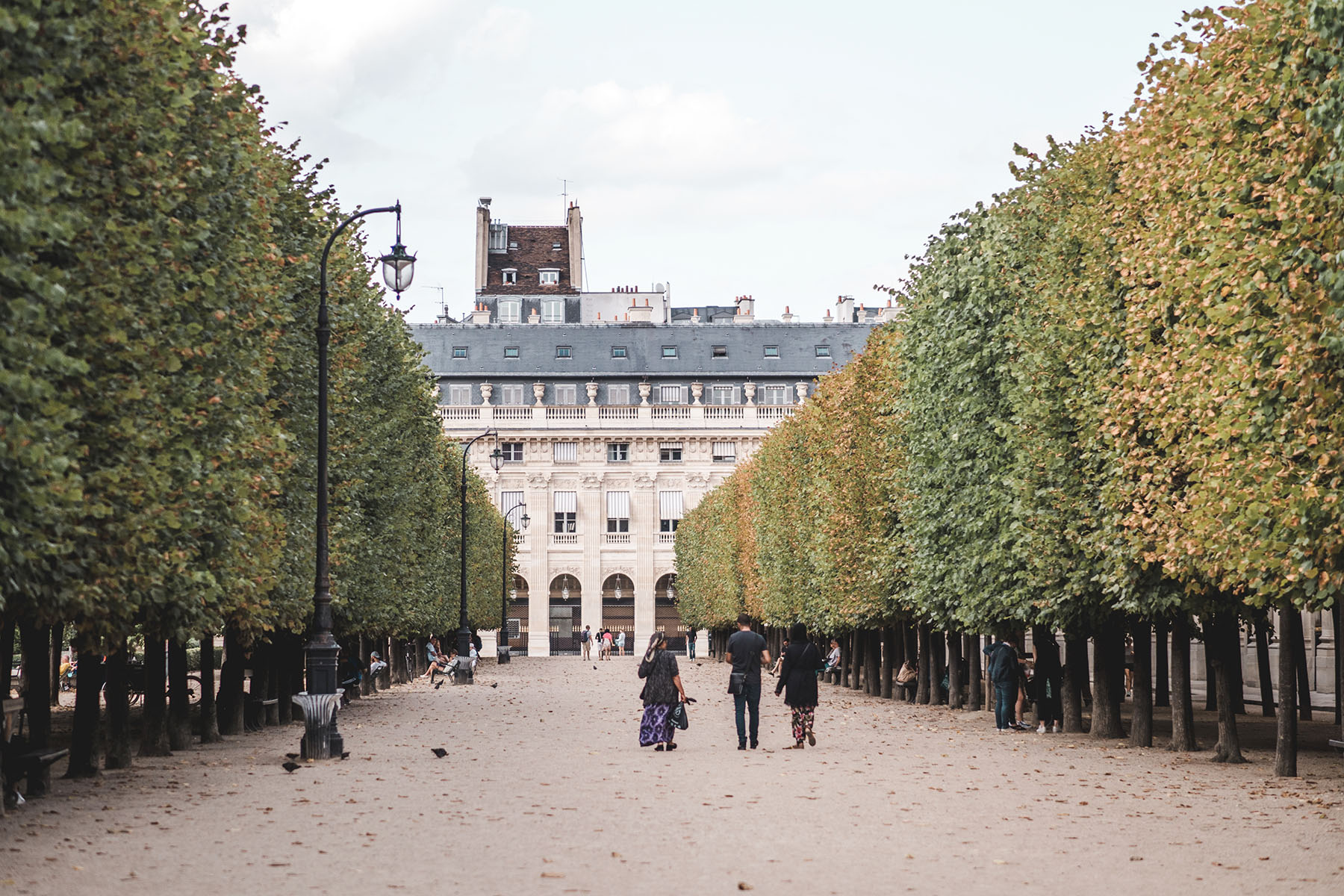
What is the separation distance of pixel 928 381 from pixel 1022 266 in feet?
16.5

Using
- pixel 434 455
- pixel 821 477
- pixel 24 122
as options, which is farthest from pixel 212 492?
pixel 434 455

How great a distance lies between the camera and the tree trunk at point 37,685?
20719 millimetres

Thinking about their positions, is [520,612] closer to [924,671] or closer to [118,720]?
[924,671]

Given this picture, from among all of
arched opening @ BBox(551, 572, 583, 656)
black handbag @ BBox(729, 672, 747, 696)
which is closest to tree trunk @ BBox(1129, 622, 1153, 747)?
black handbag @ BBox(729, 672, 747, 696)

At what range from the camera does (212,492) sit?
2073 centimetres

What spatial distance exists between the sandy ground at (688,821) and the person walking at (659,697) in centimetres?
39

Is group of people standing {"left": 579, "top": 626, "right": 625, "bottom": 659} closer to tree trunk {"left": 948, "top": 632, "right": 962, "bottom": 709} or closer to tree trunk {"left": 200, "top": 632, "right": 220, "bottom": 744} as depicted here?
tree trunk {"left": 948, "top": 632, "right": 962, "bottom": 709}

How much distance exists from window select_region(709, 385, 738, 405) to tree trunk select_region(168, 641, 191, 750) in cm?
8991

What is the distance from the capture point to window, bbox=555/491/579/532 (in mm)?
116938

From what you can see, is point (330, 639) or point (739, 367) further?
point (739, 367)

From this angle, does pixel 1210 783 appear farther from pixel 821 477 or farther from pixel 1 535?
pixel 821 477

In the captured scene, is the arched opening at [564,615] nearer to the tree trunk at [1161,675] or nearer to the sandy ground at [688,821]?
the tree trunk at [1161,675]

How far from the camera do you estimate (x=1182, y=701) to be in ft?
87.1

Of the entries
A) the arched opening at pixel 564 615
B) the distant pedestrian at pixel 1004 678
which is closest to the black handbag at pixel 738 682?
the distant pedestrian at pixel 1004 678
